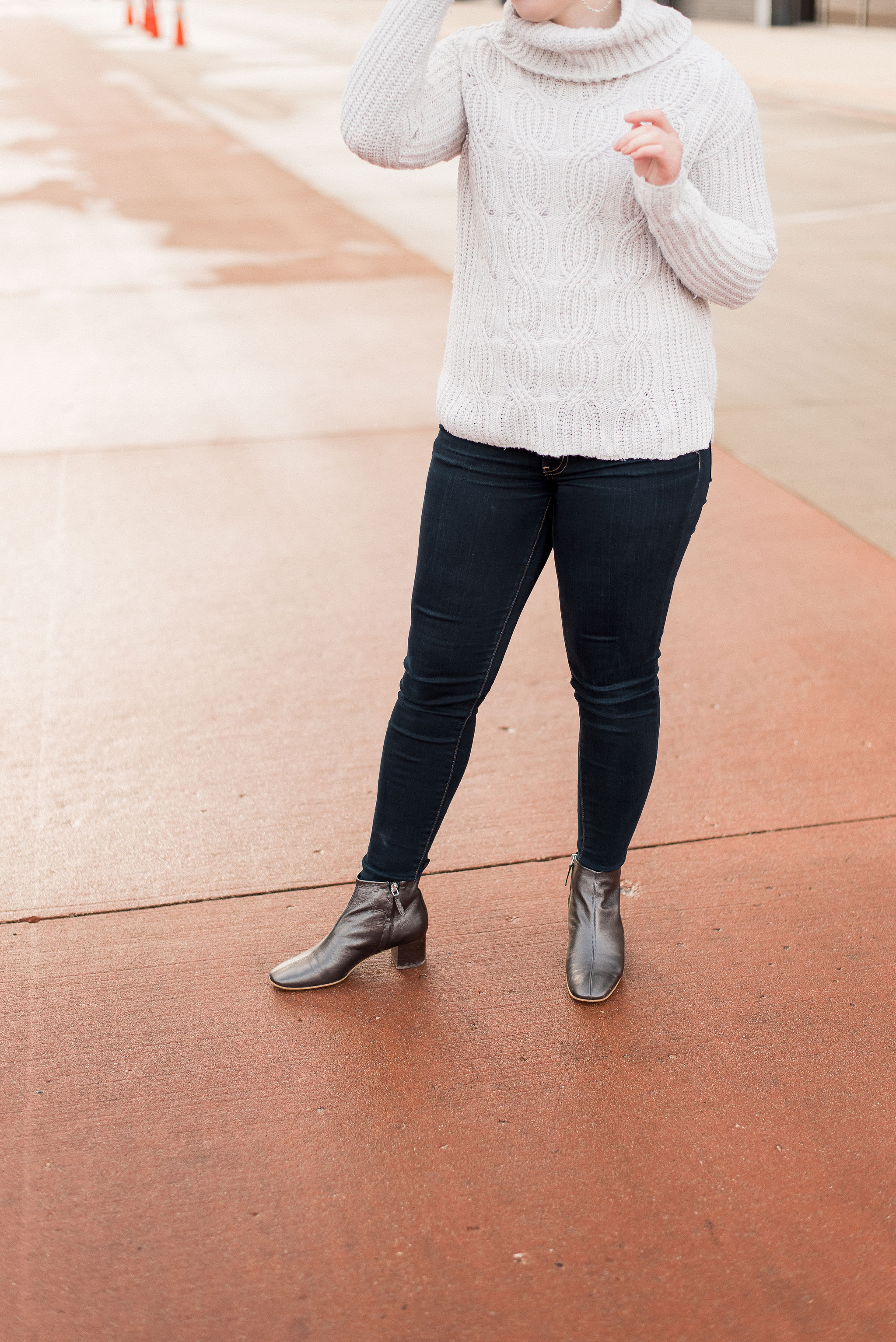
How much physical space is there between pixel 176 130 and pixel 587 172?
1525 cm

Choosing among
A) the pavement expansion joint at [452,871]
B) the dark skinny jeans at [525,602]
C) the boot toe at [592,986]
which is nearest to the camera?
the dark skinny jeans at [525,602]

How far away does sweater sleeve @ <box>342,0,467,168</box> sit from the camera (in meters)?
2.20

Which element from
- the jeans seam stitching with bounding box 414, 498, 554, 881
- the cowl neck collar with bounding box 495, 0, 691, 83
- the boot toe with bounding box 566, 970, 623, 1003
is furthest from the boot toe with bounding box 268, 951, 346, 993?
the cowl neck collar with bounding box 495, 0, 691, 83

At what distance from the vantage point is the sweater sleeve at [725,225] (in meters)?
2.14

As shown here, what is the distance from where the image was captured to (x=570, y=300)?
7.32 ft

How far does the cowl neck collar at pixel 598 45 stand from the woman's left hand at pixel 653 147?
17cm

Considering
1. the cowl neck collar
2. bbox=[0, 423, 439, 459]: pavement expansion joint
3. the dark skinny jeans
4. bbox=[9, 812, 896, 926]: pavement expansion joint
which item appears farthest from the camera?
bbox=[0, 423, 439, 459]: pavement expansion joint

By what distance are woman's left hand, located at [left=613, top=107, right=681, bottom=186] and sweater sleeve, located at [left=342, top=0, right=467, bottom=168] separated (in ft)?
1.14

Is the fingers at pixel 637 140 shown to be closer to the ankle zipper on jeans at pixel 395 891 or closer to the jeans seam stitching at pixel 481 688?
the jeans seam stitching at pixel 481 688

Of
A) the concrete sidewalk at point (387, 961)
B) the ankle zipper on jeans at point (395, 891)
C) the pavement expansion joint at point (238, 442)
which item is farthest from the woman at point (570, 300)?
the pavement expansion joint at point (238, 442)

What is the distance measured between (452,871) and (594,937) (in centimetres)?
49

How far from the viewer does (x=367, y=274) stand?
368 inches

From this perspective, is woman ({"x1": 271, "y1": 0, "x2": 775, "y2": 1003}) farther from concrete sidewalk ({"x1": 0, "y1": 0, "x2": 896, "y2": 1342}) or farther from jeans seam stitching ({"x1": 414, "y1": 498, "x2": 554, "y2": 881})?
concrete sidewalk ({"x1": 0, "y1": 0, "x2": 896, "y2": 1342})

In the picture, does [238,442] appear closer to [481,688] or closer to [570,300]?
[481,688]
